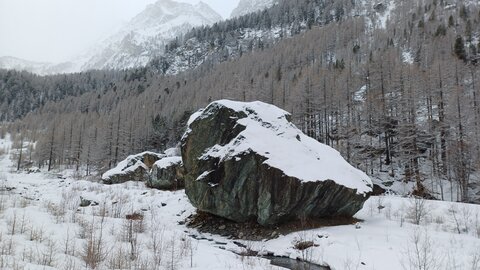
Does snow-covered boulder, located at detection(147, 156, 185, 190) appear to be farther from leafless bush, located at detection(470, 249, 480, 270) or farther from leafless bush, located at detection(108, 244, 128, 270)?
leafless bush, located at detection(470, 249, 480, 270)

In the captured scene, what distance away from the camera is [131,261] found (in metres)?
6.81

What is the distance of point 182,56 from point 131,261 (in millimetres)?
146137

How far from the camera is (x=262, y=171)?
12.9 metres

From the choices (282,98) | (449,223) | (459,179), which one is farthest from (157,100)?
(449,223)

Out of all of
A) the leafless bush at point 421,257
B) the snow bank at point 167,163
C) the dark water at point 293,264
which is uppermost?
the snow bank at point 167,163

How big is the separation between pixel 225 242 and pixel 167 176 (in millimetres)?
11694

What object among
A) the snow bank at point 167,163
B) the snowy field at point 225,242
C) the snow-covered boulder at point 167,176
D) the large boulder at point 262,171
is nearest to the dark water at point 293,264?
the snowy field at point 225,242

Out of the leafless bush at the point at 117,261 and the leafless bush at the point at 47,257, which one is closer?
the leafless bush at the point at 47,257

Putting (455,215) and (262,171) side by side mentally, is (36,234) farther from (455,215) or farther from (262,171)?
(455,215)

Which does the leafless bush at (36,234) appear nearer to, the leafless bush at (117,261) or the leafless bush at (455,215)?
the leafless bush at (117,261)

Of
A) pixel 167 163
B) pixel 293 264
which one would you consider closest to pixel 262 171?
pixel 293 264

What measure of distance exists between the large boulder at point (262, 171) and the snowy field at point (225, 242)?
3.83 feet

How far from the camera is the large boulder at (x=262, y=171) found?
12.7m

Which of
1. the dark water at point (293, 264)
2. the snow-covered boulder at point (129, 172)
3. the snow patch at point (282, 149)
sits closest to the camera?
the dark water at point (293, 264)
